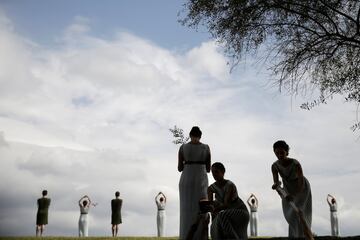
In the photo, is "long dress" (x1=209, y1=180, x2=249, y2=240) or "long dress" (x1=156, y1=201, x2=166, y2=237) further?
"long dress" (x1=156, y1=201, x2=166, y2=237)

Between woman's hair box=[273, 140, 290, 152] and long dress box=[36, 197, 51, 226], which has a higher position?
woman's hair box=[273, 140, 290, 152]

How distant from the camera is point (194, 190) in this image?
11750mm

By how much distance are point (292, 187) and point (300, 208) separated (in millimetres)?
500

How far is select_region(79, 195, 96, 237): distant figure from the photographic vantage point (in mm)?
21484

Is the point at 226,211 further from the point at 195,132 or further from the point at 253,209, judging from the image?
the point at 253,209

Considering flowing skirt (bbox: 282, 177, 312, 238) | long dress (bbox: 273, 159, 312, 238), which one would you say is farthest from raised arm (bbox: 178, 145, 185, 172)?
flowing skirt (bbox: 282, 177, 312, 238)

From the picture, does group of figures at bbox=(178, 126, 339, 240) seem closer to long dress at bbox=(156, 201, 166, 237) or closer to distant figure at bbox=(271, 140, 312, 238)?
distant figure at bbox=(271, 140, 312, 238)

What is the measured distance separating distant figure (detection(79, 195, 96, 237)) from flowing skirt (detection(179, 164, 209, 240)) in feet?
34.3

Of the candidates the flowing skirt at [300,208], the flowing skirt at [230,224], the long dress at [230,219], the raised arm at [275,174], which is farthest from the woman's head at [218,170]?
the flowing skirt at [300,208]

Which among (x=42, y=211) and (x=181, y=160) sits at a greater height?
(x=181, y=160)

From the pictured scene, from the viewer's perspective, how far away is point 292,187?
10953mm

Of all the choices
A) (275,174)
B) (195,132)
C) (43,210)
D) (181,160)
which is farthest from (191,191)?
(43,210)

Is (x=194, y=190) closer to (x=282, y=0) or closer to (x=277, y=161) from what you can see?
(x=277, y=161)

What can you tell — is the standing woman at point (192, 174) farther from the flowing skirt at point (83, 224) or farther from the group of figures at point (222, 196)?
the flowing skirt at point (83, 224)
